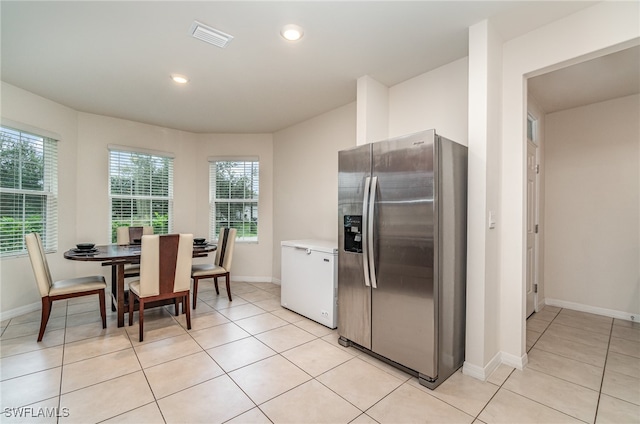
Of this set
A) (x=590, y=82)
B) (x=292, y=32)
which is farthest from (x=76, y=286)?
(x=590, y=82)

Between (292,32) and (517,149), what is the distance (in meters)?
2.03

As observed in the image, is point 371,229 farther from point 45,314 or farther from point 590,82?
point 45,314

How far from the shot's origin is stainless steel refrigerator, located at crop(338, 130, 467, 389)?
2.05 m

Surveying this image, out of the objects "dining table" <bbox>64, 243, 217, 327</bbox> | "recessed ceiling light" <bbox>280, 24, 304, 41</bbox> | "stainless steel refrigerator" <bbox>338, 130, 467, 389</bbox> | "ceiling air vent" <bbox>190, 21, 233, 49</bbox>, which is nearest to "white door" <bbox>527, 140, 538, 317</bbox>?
"stainless steel refrigerator" <bbox>338, 130, 467, 389</bbox>

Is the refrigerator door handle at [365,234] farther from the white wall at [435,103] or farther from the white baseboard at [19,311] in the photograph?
the white baseboard at [19,311]

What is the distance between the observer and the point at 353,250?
8.50ft

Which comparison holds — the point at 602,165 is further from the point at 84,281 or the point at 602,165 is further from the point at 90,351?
the point at 84,281

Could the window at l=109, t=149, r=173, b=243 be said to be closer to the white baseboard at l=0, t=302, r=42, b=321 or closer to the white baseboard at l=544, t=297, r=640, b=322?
the white baseboard at l=0, t=302, r=42, b=321

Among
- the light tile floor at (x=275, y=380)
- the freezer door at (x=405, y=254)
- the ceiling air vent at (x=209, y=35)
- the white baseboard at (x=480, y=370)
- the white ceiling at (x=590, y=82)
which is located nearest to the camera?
the light tile floor at (x=275, y=380)

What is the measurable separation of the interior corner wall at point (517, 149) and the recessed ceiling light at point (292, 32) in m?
1.72

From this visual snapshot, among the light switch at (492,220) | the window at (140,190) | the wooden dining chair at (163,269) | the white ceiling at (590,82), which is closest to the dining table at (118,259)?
the wooden dining chair at (163,269)

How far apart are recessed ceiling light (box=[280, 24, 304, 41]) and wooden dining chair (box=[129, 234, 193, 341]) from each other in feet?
7.03

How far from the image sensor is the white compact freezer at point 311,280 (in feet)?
10.1

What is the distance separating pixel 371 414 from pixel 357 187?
1.64 metres
